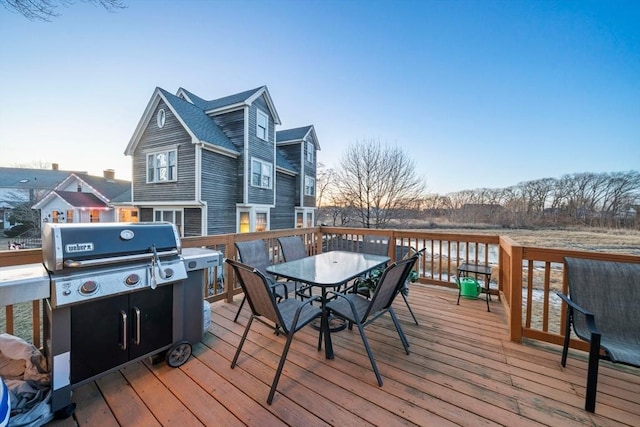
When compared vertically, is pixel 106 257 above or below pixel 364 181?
below

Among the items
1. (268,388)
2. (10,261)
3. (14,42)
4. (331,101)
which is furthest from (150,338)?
(331,101)

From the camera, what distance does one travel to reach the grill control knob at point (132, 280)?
1661mm

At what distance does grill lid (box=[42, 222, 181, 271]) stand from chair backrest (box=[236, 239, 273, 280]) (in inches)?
38.5

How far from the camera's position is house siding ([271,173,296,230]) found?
12.8 m

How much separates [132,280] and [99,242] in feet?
1.09

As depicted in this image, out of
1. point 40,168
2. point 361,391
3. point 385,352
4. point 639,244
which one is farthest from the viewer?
point 40,168

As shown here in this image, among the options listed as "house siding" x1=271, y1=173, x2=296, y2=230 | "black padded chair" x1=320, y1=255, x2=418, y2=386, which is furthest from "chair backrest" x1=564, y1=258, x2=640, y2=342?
"house siding" x1=271, y1=173, x2=296, y2=230

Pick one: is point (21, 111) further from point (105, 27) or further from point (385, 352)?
point (385, 352)

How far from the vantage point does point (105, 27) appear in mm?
4730

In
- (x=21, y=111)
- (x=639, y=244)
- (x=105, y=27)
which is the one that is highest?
(x=105, y=27)

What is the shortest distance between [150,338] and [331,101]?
1016cm

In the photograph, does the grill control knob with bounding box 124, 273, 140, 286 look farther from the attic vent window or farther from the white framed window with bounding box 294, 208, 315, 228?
the white framed window with bounding box 294, 208, 315, 228

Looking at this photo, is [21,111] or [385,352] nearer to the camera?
[385,352]

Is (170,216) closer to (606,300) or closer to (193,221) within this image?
(193,221)
